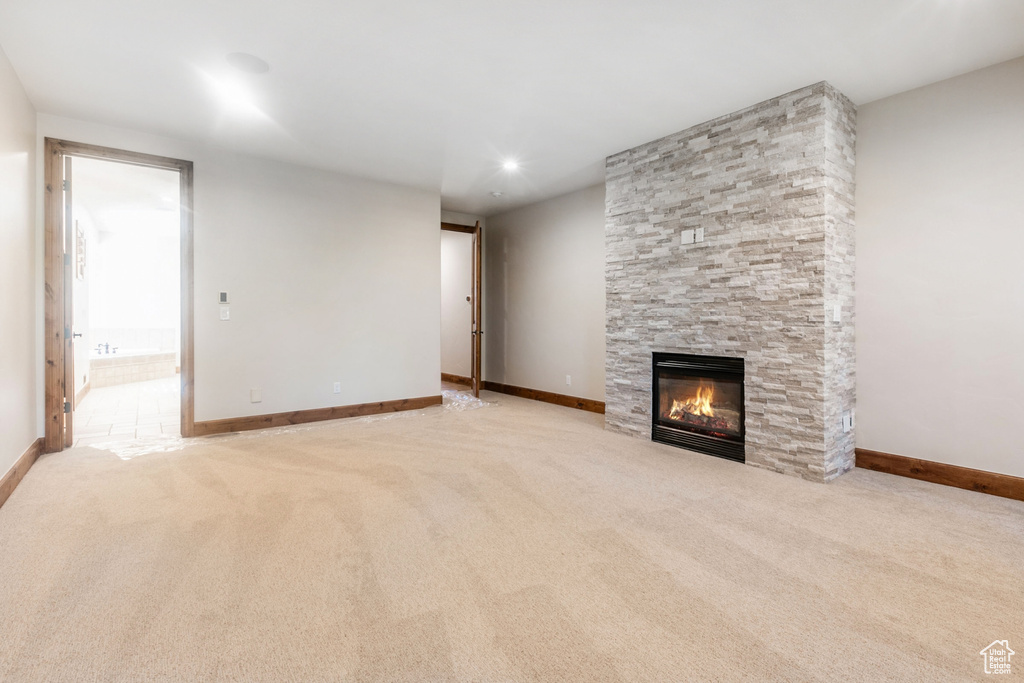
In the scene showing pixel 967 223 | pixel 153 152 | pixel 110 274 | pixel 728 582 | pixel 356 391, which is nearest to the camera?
pixel 728 582

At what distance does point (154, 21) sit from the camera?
8.18 ft

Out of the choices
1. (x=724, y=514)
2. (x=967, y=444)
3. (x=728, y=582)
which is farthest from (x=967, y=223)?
(x=728, y=582)

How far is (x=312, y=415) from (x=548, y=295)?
3.17m

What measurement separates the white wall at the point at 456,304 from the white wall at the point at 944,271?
5213mm

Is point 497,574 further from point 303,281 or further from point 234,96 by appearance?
point 303,281

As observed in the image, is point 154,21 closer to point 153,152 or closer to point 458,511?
point 153,152

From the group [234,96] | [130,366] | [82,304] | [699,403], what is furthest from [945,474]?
[130,366]

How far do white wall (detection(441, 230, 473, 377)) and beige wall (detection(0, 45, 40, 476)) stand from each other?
15.8ft

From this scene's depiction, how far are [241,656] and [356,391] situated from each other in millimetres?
3825

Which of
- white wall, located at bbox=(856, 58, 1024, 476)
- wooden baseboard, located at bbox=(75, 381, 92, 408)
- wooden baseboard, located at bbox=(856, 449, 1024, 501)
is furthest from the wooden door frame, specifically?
wooden baseboard, located at bbox=(856, 449, 1024, 501)

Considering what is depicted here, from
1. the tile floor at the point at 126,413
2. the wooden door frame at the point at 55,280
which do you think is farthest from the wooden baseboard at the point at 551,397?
the wooden door frame at the point at 55,280

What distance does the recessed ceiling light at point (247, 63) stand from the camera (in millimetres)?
2795

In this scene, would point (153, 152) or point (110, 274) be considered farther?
point (110, 274)

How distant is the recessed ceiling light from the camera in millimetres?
2795
